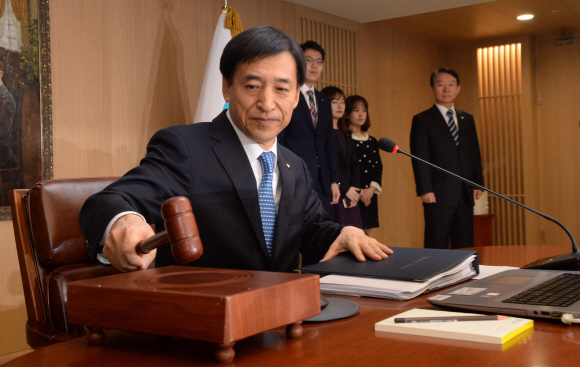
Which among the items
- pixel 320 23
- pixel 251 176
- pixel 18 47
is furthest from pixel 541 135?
pixel 251 176

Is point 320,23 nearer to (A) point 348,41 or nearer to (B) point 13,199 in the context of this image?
(A) point 348,41

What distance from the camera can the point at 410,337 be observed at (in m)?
0.84

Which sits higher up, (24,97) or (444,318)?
(24,97)

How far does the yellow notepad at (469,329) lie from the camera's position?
0.80 m

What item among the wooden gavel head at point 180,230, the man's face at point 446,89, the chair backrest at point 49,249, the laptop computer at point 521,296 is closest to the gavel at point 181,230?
the wooden gavel head at point 180,230

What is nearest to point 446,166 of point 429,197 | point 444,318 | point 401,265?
point 429,197

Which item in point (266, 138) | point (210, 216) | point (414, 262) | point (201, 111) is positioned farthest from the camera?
point (201, 111)

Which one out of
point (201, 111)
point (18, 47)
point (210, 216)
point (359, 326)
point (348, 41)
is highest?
point (348, 41)

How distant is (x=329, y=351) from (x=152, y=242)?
11.1 inches

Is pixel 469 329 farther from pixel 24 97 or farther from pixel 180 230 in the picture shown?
pixel 24 97

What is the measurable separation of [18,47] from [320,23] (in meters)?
2.97

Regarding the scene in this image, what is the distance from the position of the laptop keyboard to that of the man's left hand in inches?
14.8

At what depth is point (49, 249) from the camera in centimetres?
160

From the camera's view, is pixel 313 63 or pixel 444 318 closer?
pixel 444 318
